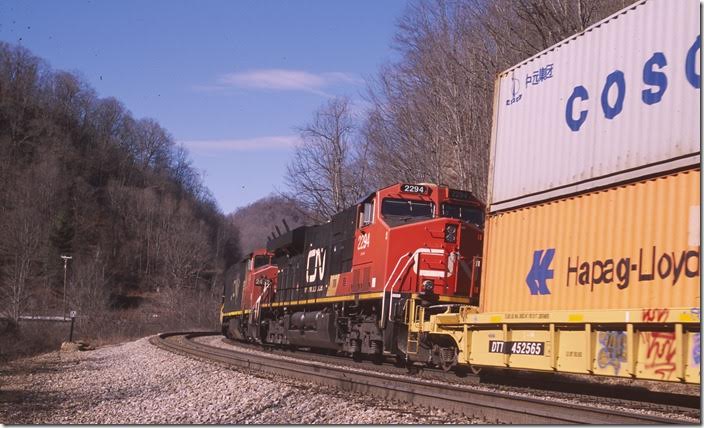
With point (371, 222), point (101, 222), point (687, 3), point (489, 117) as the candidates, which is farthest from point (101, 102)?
point (687, 3)

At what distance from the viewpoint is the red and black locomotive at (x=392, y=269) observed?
15164 mm

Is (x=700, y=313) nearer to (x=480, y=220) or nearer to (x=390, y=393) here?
(x=390, y=393)

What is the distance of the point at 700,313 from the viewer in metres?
7.41

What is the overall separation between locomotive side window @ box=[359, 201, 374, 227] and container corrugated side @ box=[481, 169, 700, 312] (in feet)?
17.0

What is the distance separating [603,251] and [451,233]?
20.7 feet

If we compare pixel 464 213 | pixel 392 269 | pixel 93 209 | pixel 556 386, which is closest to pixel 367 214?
pixel 392 269

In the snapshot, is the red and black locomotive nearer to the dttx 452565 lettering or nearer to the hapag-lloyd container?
the hapag-lloyd container

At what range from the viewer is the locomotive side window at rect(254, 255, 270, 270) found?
28125 millimetres

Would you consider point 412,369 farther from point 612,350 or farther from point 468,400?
point 612,350

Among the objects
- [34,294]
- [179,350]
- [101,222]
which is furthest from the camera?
[101,222]

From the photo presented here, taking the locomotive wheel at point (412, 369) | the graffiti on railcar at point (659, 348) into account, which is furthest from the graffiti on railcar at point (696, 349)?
the locomotive wheel at point (412, 369)

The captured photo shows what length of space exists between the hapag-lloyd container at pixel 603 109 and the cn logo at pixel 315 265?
9.10 m

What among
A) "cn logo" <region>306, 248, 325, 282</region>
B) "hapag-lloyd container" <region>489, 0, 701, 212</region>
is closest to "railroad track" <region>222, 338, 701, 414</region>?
"hapag-lloyd container" <region>489, 0, 701, 212</region>

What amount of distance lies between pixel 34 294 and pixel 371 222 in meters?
51.3
